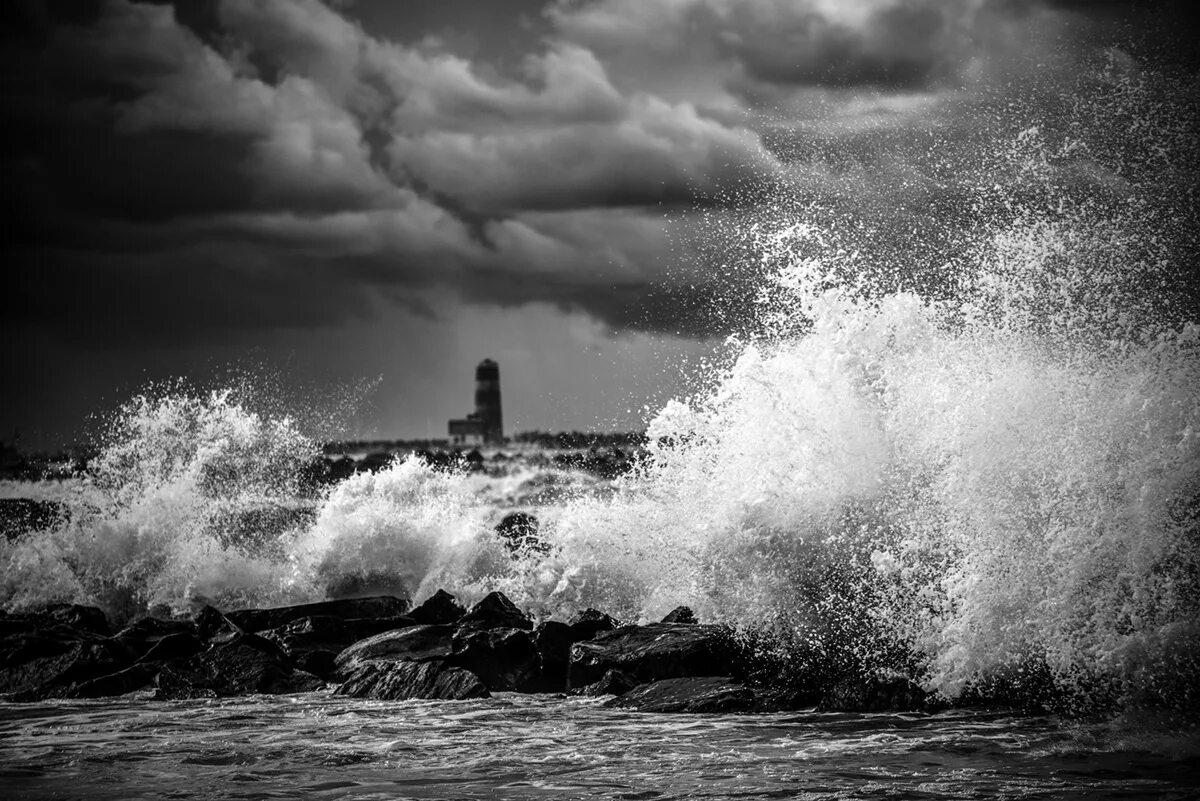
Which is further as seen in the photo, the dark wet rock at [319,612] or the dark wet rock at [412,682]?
the dark wet rock at [319,612]

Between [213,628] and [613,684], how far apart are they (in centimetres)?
409

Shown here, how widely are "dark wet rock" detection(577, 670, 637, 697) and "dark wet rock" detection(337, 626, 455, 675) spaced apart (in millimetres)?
1352

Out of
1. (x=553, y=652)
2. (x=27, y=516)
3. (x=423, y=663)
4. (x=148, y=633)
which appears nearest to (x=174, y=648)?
(x=148, y=633)

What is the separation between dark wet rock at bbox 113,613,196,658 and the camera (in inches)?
413

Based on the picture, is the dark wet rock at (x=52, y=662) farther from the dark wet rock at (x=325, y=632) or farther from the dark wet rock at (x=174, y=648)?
the dark wet rock at (x=325, y=632)

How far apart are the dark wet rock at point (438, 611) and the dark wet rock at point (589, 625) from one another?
5.79 feet

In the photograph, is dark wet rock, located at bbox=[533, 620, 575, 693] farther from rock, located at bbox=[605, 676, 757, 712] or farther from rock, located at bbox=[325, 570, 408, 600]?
rock, located at bbox=[325, 570, 408, 600]

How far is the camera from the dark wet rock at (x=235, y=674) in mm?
9430

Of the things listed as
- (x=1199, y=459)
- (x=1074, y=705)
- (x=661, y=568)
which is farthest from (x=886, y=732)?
(x=661, y=568)

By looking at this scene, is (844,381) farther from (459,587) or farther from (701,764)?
(459,587)

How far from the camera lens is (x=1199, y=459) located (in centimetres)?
762

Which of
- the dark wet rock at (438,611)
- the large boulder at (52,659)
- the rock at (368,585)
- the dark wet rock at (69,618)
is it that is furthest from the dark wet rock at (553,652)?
the rock at (368,585)

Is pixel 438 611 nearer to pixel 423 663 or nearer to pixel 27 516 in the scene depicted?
pixel 423 663

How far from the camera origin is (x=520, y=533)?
56.7 feet
